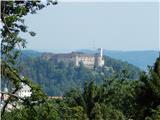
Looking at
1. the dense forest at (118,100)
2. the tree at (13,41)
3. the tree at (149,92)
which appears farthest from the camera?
the tree at (149,92)

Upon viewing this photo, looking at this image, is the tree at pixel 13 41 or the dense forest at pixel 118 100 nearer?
the tree at pixel 13 41

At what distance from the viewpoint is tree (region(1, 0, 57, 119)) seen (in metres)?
10.4

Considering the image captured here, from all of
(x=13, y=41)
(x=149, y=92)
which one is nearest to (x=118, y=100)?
(x=149, y=92)

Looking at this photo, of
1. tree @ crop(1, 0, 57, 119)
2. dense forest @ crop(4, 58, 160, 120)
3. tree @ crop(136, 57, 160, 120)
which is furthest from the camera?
tree @ crop(136, 57, 160, 120)

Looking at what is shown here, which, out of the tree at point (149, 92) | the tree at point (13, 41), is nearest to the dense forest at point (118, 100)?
the tree at point (149, 92)

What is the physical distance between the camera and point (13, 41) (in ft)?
35.8

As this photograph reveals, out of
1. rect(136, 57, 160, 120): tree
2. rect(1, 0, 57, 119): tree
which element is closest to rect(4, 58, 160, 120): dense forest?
rect(136, 57, 160, 120): tree

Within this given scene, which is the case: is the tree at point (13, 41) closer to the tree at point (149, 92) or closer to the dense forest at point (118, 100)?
the dense forest at point (118, 100)

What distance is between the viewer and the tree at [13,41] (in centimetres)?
1042

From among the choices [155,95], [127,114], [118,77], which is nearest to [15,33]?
[155,95]

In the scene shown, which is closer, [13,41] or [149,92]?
[13,41]

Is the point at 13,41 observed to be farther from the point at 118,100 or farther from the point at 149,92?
the point at 118,100

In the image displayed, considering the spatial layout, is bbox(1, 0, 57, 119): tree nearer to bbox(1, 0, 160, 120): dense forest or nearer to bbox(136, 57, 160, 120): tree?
bbox(1, 0, 160, 120): dense forest

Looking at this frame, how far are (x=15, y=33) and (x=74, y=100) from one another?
19.6 m
